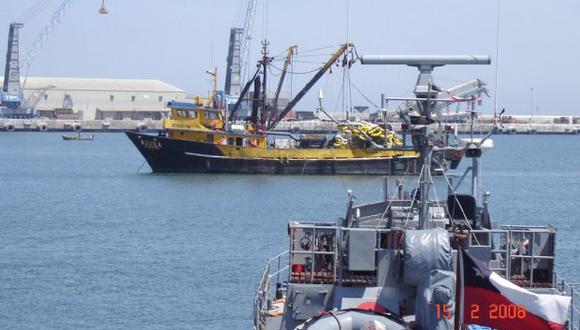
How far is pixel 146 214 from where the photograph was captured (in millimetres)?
59750

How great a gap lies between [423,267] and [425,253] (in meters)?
0.22

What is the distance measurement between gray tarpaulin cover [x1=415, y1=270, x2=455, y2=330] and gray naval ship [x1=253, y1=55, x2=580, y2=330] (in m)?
A: 0.01

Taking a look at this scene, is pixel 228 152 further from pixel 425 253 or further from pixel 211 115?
pixel 425 253

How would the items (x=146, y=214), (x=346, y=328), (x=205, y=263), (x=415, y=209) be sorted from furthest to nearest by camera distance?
(x=146, y=214) < (x=205, y=263) < (x=415, y=209) < (x=346, y=328)

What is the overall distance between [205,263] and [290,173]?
42746mm

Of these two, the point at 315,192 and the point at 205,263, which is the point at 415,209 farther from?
the point at 315,192

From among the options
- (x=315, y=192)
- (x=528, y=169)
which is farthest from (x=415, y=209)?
(x=528, y=169)

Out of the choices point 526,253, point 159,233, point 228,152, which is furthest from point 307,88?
point 526,253

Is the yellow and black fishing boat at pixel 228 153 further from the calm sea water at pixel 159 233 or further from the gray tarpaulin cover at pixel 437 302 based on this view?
the gray tarpaulin cover at pixel 437 302

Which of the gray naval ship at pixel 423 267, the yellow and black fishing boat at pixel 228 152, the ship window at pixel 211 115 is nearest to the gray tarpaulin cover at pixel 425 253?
the gray naval ship at pixel 423 267

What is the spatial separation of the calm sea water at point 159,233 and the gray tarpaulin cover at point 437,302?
46.7 ft

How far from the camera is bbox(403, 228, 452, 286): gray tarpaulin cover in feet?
55.2

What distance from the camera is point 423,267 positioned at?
16.9m

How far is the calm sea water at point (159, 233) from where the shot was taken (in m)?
32.8
